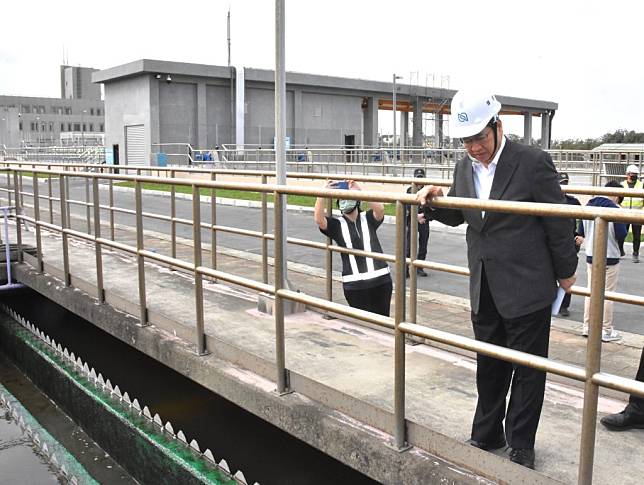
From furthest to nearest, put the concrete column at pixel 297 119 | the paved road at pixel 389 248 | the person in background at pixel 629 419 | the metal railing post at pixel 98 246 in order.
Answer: the concrete column at pixel 297 119 → the paved road at pixel 389 248 → the metal railing post at pixel 98 246 → the person in background at pixel 629 419

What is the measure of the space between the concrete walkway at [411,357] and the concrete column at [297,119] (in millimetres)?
33572

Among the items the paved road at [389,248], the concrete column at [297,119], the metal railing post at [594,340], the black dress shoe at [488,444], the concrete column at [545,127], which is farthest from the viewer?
the concrete column at [545,127]

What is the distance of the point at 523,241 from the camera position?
2.94m

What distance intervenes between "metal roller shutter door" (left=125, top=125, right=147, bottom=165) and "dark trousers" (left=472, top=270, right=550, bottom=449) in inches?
1387

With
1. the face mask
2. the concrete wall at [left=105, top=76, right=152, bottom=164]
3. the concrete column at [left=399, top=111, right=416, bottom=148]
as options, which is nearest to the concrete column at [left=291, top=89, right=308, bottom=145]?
the concrete wall at [left=105, top=76, right=152, bottom=164]

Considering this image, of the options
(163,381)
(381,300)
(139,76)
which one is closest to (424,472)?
(381,300)

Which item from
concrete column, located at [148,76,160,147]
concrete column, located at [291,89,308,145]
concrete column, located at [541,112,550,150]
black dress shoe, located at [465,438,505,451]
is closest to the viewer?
black dress shoe, located at [465,438,505,451]

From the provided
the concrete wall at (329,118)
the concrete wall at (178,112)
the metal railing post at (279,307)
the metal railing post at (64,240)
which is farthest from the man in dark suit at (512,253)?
the concrete wall at (329,118)

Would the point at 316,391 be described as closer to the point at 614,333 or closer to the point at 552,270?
the point at 552,270

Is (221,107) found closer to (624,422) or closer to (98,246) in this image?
(98,246)

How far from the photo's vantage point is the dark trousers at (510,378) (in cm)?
303

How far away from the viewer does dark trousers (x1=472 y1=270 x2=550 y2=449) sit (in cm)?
303

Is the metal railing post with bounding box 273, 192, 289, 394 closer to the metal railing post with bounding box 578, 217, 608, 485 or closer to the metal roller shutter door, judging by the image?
the metal railing post with bounding box 578, 217, 608, 485

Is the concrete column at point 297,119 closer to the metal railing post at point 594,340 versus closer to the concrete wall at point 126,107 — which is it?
the concrete wall at point 126,107
